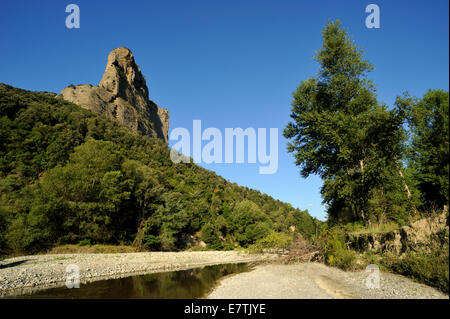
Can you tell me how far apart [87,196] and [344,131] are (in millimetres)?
30378

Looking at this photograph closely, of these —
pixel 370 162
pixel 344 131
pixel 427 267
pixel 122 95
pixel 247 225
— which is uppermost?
pixel 122 95

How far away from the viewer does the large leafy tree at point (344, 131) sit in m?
12.0

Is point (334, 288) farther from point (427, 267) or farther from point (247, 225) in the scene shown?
point (247, 225)

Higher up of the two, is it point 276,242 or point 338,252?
point 338,252

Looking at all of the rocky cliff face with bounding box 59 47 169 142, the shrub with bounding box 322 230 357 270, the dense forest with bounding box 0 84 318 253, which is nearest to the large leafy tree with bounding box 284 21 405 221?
the shrub with bounding box 322 230 357 270

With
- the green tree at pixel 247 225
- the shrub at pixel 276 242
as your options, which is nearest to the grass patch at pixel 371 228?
the shrub at pixel 276 242

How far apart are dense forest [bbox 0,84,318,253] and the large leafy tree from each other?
15.2 m

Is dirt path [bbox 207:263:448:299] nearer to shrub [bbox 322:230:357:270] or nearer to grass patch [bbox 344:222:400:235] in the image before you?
shrub [bbox 322:230:357:270]

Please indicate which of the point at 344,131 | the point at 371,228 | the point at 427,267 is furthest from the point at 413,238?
the point at 344,131

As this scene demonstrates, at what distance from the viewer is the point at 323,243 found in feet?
47.2

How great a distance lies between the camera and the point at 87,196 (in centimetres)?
2891

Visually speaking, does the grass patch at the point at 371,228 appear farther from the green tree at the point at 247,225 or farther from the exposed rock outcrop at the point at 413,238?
the green tree at the point at 247,225

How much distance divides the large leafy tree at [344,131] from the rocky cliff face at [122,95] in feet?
304
